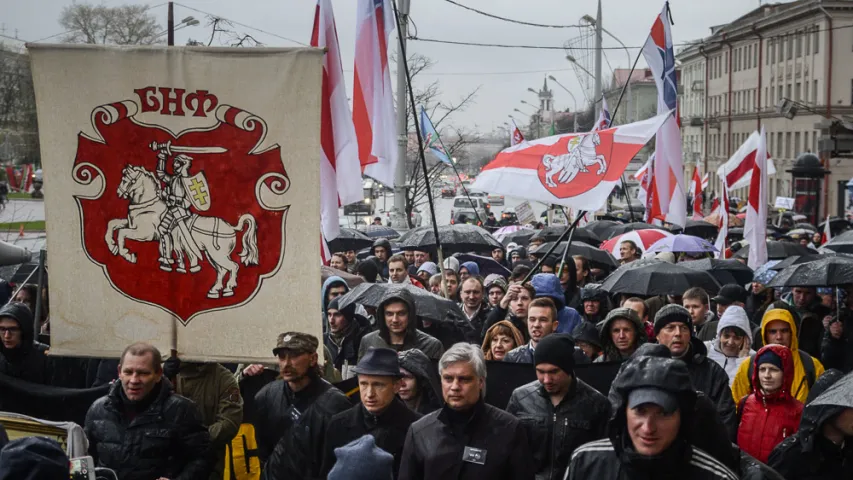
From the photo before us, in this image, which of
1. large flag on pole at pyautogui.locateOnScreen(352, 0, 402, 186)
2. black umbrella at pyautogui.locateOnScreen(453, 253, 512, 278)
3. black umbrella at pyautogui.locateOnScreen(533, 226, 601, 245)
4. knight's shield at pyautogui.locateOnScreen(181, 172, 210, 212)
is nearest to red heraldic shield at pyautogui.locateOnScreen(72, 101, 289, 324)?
knight's shield at pyautogui.locateOnScreen(181, 172, 210, 212)

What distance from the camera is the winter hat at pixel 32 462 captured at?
13.7ft

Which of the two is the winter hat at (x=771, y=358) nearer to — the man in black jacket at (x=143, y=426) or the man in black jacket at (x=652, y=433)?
the man in black jacket at (x=652, y=433)

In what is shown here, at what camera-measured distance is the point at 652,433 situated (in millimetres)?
4375

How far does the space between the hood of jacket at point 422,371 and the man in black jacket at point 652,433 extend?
2.60 metres

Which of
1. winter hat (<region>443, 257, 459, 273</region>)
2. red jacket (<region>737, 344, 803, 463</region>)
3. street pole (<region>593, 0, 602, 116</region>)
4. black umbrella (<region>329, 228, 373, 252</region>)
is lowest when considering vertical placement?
red jacket (<region>737, 344, 803, 463</region>)

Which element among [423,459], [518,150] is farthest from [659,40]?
[423,459]

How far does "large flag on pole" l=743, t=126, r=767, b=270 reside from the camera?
594 inches

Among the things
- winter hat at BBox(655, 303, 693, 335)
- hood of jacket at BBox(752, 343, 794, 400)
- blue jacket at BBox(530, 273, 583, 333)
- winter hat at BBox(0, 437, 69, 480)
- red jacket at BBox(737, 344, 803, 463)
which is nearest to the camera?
winter hat at BBox(0, 437, 69, 480)

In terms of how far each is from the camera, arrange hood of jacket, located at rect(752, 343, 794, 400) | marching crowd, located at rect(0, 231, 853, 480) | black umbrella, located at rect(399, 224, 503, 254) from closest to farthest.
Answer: marching crowd, located at rect(0, 231, 853, 480), hood of jacket, located at rect(752, 343, 794, 400), black umbrella, located at rect(399, 224, 503, 254)

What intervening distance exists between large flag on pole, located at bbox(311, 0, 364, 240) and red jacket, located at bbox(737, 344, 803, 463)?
3.48m

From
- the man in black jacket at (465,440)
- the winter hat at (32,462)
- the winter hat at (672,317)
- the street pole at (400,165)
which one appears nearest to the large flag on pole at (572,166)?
the winter hat at (672,317)

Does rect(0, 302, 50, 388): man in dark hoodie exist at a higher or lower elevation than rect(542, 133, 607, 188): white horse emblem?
lower

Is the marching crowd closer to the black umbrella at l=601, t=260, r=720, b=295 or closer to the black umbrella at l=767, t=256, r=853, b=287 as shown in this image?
the black umbrella at l=601, t=260, r=720, b=295

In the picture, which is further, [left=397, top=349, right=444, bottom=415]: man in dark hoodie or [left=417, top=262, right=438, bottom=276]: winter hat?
[left=417, top=262, right=438, bottom=276]: winter hat
